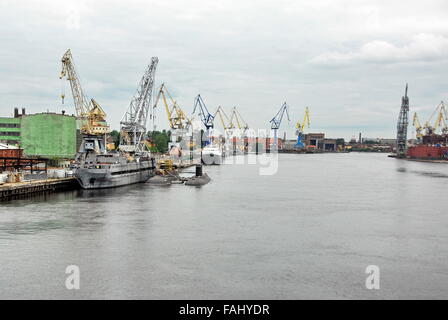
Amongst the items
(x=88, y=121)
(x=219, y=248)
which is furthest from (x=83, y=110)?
(x=219, y=248)

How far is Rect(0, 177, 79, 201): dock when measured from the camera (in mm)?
52750

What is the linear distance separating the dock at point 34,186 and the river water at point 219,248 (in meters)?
2.46

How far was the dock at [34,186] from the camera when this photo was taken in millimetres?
52750

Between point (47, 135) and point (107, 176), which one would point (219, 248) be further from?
point (47, 135)

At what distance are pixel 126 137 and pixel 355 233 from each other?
69.3 meters

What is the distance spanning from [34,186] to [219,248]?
3532 centimetres

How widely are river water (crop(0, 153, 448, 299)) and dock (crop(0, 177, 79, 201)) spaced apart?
8.07 ft

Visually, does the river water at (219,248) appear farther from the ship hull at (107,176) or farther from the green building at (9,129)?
the green building at (9,129)

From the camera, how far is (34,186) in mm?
57656

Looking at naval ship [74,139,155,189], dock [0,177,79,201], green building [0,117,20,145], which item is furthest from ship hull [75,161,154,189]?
green building [0,117,20,145]

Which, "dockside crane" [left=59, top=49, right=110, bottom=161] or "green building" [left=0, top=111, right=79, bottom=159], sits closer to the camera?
"dockside crane" [left=59, top=49, right=110, bottom=161]

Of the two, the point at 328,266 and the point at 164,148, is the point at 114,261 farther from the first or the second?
the point at 164,148

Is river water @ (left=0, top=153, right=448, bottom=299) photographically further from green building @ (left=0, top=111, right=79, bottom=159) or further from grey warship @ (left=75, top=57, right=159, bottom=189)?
green building @ (left=0, top=111, right=79, bottom=159)
